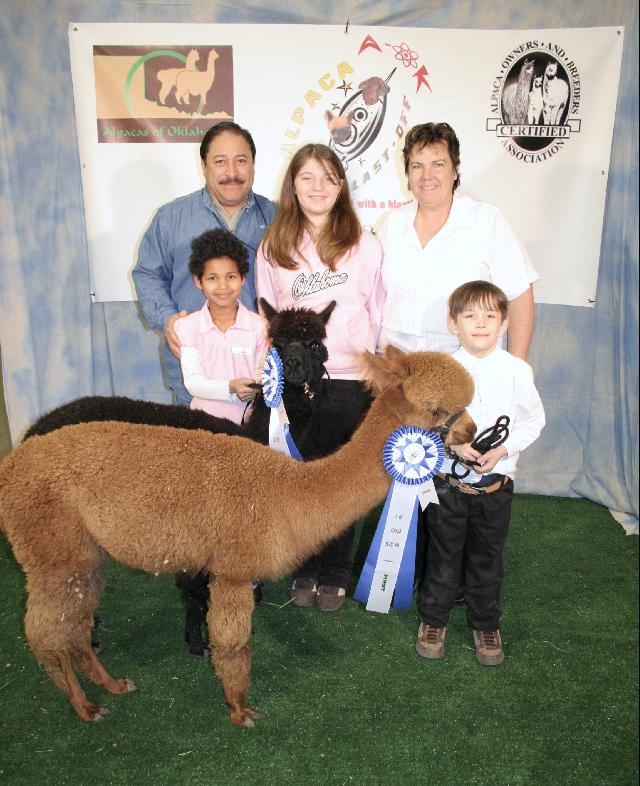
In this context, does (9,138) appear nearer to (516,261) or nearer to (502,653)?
(516,261)

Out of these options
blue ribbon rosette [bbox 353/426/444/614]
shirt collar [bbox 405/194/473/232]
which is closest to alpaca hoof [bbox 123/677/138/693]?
blue ribbon rosette [bbox 353/426/444/614]

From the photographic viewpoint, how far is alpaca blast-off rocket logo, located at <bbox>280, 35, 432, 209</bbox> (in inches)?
159

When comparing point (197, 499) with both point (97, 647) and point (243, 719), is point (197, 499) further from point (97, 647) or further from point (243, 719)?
point (97, 647)

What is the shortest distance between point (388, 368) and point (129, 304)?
2.99 m

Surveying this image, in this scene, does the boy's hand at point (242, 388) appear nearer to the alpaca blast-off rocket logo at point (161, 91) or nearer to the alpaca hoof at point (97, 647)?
the alpaca hoof at point (97, 647)

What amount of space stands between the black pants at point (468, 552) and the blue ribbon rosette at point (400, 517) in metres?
0.12

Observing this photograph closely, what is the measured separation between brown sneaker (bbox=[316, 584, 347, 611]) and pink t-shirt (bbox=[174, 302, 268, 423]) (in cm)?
109

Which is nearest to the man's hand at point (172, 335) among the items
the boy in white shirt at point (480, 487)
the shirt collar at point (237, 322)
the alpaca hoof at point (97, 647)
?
the shirt collar at point (237, 322)

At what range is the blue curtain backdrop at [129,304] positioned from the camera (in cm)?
401

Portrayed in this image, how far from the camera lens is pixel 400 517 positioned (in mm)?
2559

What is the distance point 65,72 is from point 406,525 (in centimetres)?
373

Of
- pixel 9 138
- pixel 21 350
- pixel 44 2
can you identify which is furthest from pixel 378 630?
pixel 44 2

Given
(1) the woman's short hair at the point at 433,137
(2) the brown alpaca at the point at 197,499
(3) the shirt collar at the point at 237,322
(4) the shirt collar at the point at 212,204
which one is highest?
(1) the woman's short hair at the point at 433,137

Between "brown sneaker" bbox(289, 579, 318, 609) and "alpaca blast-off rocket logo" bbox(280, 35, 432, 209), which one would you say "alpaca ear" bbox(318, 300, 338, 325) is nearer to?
"brown sneaker" bbox(289, 579, 318, 609)
